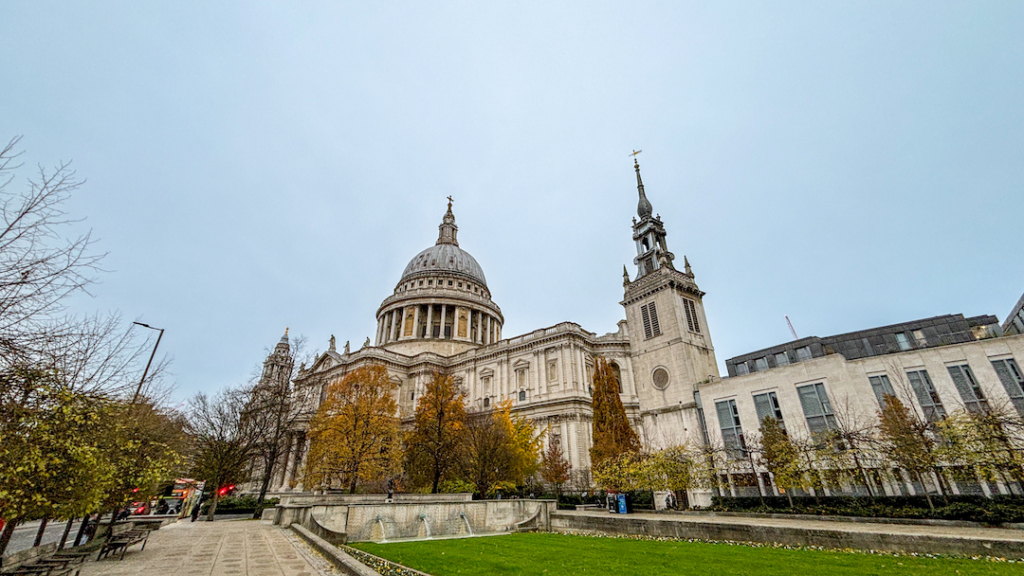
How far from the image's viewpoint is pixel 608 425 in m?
35.3

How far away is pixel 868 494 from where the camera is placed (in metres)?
22.8

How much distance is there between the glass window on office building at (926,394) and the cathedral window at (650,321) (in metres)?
18.4

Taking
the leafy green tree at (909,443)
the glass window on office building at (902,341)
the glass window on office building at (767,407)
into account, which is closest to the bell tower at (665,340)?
the glass window on office building at (767,407)

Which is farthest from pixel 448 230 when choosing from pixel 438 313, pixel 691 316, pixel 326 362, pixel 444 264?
pixel 691 316

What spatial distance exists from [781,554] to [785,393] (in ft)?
64.7

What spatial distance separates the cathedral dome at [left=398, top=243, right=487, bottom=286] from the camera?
242ft

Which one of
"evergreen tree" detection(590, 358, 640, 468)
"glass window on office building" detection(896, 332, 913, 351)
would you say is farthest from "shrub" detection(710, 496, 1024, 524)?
"glass window on office building" detection(896, 332, 913, 351)

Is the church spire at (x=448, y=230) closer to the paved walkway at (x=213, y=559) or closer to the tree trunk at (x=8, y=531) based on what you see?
the paved walkway at (x=213, y=559)

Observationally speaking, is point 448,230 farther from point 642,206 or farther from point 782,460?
point 782,460

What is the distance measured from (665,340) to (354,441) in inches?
1087

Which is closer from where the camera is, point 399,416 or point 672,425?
point 672,425

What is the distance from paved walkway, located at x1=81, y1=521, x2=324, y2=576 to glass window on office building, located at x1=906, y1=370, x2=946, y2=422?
101 ft

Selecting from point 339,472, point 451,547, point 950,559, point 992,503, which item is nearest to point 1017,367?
point 992,503

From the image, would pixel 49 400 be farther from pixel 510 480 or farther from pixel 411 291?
pixel 411 291
